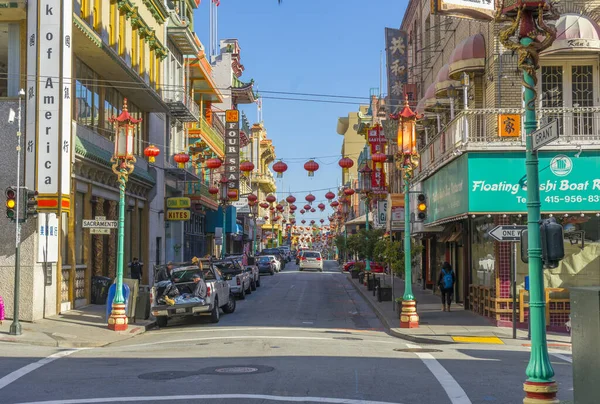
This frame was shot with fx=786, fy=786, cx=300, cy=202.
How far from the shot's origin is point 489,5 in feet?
61.2

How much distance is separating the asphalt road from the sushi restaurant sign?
5082 millimetres

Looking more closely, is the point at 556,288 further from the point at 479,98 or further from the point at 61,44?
the point at 61,44

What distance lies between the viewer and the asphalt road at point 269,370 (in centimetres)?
1114

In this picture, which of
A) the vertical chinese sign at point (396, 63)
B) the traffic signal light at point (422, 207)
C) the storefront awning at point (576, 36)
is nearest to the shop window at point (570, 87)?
the storefront awning at point (576, 36)

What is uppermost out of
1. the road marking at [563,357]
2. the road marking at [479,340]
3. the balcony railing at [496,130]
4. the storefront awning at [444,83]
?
the storefront awning at [444,83]

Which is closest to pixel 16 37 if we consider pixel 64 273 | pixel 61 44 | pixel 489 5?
pixel 61 44

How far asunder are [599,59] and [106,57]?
17.4m

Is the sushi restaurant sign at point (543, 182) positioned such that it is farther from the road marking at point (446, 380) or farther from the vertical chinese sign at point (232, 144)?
the vertical chinese sign at point (232, 144)

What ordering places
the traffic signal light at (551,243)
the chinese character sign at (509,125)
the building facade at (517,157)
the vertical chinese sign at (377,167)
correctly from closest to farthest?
the traffic signal light at (551,243), the building facade at (517,157), the chinese character sign at (509,125), the vertical chinese sign at (377,167)

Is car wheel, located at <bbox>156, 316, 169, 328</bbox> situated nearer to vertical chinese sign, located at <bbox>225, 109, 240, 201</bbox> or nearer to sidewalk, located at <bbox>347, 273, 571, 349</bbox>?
sidewalk, located at <bbox>347, 273, 571, 349</bbox>

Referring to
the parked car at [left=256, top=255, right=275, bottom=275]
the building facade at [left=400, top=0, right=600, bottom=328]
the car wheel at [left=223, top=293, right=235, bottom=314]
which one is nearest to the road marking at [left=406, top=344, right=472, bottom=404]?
the building facade at [left=400, top=0, right=600, bottom=328]

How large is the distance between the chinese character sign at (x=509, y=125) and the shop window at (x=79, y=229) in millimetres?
15235

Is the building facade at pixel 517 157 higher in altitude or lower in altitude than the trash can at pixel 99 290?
higher

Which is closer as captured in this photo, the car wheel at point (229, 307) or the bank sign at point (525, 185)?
→ the bank sign at point (525, 185)
